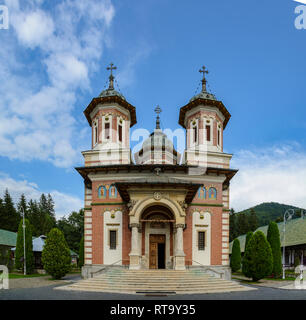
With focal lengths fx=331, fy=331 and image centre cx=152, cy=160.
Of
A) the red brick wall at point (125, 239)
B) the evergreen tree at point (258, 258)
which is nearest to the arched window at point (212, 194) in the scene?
the evergreen tree at point (258, 258)

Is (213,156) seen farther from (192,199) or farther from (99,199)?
(99,199)

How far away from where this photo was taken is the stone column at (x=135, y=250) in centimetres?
2011

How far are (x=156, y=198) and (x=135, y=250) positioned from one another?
3467mm

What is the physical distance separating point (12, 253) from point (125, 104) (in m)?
25.1

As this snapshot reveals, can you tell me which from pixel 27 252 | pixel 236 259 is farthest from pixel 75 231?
pixel 236 259

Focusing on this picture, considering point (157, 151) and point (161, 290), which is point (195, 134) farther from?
point (161, 290)

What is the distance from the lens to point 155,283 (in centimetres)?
1795

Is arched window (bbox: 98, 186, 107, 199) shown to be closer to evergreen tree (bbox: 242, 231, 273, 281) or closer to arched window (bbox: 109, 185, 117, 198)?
arched window (bbox: 109, 185, 117, 198)

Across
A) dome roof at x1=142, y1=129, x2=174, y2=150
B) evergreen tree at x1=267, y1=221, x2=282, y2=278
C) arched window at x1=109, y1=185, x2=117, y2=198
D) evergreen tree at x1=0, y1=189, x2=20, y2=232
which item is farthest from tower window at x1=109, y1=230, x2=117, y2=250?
evergreen tree at x1=0, y1=189, x2=20, y2=232

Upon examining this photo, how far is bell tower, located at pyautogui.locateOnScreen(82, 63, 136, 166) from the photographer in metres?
25.8

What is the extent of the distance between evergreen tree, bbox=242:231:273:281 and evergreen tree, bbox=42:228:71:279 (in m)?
13.3

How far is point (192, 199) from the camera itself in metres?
23.3
